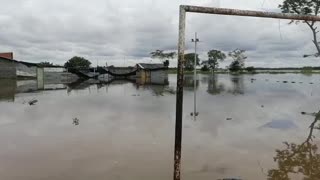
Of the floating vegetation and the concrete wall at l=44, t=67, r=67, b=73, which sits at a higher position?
the concrete wall at l=44, t=67, r=67, b=73

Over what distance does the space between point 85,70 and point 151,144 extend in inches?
2517

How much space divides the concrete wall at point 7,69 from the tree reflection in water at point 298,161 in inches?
1832

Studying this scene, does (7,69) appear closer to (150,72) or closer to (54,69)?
(54,69)

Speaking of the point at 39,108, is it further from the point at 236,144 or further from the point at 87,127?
Answer: the point at 236,144

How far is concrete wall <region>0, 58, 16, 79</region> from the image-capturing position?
51.2m

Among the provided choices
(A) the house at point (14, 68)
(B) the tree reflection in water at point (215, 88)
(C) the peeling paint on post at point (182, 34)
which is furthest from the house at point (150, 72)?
(C) the peeling paint on post at point (182, 34)

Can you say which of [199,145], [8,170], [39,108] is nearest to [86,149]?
[8,170]

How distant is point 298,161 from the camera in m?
9.54

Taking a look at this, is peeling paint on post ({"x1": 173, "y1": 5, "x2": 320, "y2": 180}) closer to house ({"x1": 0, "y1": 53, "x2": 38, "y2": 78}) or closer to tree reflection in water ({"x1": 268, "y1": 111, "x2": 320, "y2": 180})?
tree reflection in water ({"x1": 268, "y1": 111, "x2": 320, "y2": 180})

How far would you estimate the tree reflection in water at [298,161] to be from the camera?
8.48m

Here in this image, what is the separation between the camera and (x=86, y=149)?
10562 mm

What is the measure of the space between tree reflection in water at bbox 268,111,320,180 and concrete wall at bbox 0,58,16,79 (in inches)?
1832

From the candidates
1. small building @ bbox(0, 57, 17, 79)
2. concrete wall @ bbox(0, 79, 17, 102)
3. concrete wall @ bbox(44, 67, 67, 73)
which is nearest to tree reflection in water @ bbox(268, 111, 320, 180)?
concrete wall @ bbox(0, 79, 17, 102)

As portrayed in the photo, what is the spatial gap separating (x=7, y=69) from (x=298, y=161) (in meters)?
48.5
